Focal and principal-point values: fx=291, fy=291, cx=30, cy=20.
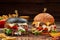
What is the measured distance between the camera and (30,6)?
5.06 m

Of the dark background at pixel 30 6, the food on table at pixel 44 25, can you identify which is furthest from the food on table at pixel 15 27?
the dark background at pixel 30 6

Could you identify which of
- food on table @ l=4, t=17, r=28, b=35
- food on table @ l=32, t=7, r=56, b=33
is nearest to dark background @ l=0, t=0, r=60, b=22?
food on table @ l=32, t=7, r=56, b=33

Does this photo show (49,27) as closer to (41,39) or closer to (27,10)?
(41,39)

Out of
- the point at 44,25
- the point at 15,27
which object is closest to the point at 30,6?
the point at 44,25

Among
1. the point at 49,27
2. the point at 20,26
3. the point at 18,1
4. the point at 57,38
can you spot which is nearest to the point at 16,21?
the point at 20,26

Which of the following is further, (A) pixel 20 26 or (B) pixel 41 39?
(A) pixel 20 26

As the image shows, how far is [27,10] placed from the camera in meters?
5.04

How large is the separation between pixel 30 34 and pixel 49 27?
0.80 feet

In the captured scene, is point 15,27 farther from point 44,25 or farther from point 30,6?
point 30,6

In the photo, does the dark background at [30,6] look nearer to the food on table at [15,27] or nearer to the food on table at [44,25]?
the food on table at [44,25]

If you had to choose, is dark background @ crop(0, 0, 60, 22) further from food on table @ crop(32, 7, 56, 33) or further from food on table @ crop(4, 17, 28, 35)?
food on table @ crop(4, 17, 28, 35)

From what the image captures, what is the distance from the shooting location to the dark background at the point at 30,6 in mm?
5020

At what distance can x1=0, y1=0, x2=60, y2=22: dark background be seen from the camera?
198 inches

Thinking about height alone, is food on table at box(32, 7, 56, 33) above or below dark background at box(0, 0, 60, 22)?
below
